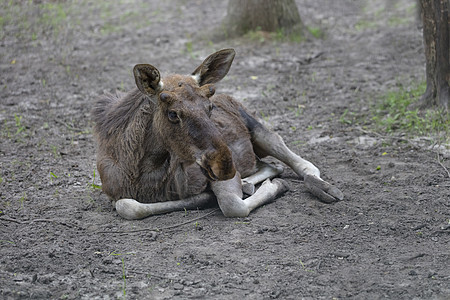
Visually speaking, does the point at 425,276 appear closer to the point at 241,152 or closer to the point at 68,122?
the point at 241,152

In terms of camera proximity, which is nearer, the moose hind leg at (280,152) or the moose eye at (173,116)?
the moose eye at (173,116)

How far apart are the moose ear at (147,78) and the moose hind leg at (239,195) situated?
124 centimetres

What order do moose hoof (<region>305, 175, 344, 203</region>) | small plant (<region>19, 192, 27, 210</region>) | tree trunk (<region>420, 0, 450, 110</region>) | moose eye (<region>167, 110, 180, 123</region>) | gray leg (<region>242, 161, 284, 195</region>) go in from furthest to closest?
tree trunk (<region>420, 0, 450, 110</region>)
gray leg (<region>242, 161, 284, 195</region>)
small plant (<region>19, 192, 27, 210</region>)
moose hoof (<region>305, 175, 344, 203</region>)
moose eye (<region>167, 110, 180, 123</region>)

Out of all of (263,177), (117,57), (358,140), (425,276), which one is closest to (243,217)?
(263,177)

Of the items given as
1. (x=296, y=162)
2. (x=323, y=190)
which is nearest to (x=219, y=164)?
(x=323, y=190)

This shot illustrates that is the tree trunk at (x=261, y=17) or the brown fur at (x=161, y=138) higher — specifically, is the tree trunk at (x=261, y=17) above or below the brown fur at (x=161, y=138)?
below

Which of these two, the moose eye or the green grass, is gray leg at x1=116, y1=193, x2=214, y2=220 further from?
the green grass

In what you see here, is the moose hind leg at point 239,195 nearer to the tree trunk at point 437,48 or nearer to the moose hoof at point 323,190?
the moose hoof at point 323,190

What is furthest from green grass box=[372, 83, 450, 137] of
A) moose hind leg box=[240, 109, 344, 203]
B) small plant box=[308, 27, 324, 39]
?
small plant box=[308, 27, 324, 39]

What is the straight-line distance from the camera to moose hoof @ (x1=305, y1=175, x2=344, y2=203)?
6430 millimetres

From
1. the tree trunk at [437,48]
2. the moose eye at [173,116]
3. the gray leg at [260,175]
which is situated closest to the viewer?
the moose eye at [173,116]

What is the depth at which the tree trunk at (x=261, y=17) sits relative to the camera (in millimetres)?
12781

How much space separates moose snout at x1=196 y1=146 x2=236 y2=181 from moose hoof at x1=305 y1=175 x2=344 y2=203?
149cm

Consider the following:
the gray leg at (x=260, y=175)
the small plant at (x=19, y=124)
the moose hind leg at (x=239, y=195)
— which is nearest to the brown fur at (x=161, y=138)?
the moose hind leg at (x=239, y=195)
